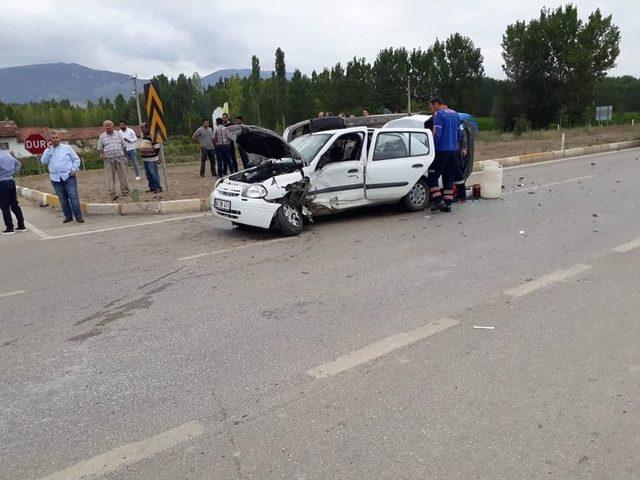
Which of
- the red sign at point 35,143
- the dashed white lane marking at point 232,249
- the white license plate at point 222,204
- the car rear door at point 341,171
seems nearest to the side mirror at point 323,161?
the car rear door at point 341,171

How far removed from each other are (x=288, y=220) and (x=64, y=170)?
4999mm

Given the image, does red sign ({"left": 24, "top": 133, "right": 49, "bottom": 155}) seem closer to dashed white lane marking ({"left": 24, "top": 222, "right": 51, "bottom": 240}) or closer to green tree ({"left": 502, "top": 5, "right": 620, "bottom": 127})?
dashed white lane marking ({"left": 24, "top": 222, "right": 51, "bottom": 240})

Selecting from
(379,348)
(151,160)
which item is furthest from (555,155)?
(379,348)

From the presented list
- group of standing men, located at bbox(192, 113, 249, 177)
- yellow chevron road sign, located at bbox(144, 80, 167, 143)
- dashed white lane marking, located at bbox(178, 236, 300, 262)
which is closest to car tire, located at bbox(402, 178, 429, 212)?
dashed white lane marking, located at bbox(178, 236, 300, 262)

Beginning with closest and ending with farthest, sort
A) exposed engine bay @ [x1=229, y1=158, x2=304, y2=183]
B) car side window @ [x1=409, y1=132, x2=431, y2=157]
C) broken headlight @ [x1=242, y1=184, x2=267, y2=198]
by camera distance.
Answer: broken headlight @ [x1=242, y1=184, x2=267, y2=198], exposed engine bay @ [x1=229, y1=158, x2=304, y2=183], car side window @ [x1=409, y1=132, x2=431, y2=157]

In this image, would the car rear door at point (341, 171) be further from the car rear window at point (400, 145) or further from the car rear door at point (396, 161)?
the car rear window at point (400, 145)

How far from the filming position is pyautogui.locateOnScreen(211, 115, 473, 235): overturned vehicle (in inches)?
312

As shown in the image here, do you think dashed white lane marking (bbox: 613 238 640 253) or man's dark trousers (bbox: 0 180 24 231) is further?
man's dark trousers (bbox: 0 180 24 231)

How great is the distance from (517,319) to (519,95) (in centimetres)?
5666

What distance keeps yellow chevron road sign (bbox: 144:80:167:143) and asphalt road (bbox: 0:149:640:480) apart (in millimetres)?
5374

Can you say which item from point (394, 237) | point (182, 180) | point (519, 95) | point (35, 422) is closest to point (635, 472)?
point (35, 422)

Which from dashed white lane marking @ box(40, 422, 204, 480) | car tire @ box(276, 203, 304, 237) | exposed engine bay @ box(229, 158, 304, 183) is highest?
exposed engine bay @ box(229, 158, 304, 183)

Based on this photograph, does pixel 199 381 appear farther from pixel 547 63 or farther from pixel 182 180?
pixel 547 63

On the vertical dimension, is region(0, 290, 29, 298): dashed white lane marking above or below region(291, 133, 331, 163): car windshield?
below
